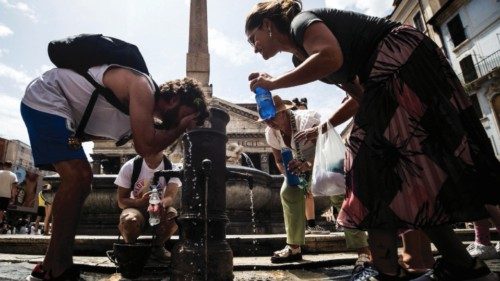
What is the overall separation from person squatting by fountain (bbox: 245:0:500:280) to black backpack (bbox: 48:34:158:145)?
1.20 meters

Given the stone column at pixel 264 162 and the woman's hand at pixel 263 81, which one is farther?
the stone column at pixel 264 162

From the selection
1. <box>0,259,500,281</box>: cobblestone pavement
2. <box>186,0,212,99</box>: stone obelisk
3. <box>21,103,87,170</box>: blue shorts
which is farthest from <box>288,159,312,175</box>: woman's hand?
<box>186,0,212,99</box>: stone obelisk

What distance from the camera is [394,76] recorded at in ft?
4.83

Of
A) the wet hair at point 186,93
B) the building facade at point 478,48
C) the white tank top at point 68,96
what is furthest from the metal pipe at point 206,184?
the building facade at point 478,48

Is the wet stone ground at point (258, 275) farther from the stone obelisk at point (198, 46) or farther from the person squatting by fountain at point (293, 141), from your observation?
the stone obelisk at point (198, 46)

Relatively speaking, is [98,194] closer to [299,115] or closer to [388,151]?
[299,115]

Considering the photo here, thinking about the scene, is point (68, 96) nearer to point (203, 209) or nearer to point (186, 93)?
point (186, 93)

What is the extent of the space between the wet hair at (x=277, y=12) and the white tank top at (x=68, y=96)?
845 millimetres

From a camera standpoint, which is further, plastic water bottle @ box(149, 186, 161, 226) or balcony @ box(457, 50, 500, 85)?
balcony @ box(457, 50, 500, 85)

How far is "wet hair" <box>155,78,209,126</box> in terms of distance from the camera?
2416 millimetres

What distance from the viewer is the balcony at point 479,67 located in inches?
776

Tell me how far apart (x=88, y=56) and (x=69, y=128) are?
19.4 inches

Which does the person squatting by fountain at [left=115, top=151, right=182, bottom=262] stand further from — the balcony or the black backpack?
the balcony

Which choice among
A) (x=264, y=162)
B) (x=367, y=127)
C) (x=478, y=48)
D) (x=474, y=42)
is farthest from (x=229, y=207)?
(x=264, y=162)
